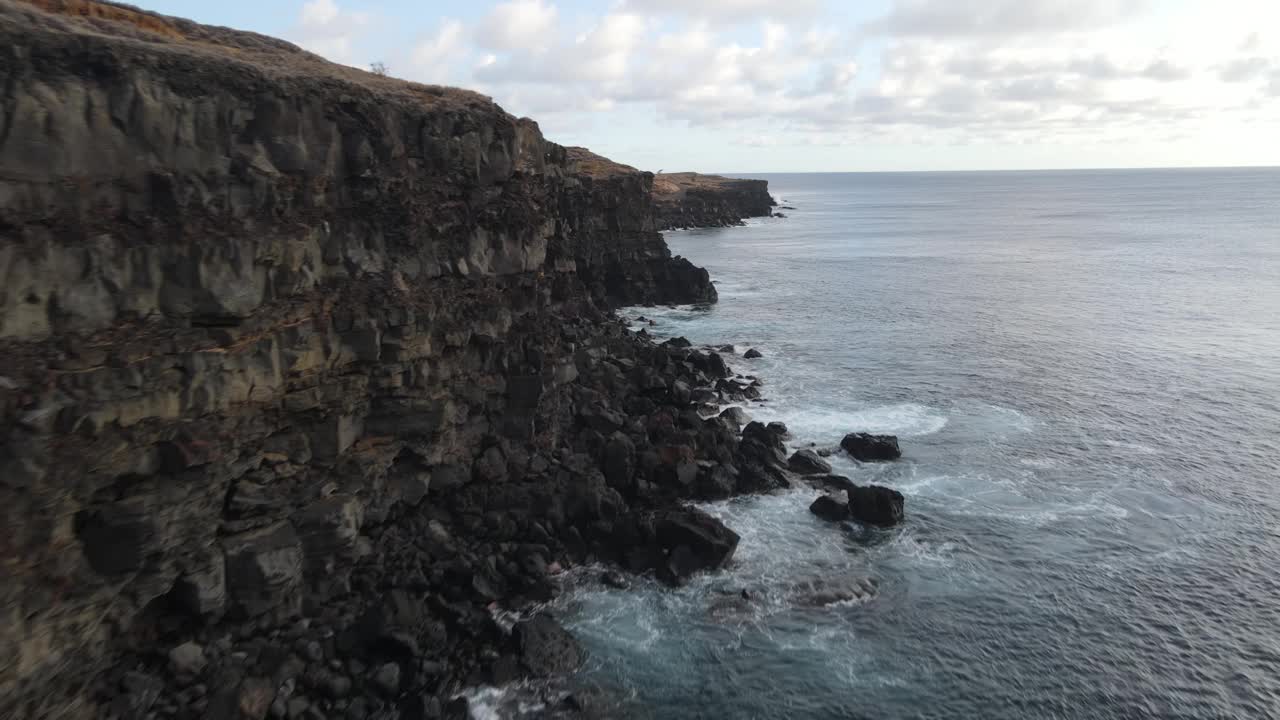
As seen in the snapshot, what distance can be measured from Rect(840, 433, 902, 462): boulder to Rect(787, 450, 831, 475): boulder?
9.28 ft

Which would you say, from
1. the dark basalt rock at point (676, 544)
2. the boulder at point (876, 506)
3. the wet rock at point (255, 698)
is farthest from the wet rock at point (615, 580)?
the wet rock at point (255, 698)

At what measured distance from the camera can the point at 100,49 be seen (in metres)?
24.6

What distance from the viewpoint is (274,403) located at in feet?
95.1

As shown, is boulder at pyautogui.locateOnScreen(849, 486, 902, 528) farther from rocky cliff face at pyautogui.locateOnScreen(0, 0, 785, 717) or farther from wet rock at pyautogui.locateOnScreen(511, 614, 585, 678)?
wet rock at pyautogui.locateOnScreen(511, 614, 585, 678)

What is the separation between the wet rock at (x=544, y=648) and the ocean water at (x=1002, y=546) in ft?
3.02

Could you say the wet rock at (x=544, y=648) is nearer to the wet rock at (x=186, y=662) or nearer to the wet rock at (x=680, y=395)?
the wet rock at (x=186, y=662)

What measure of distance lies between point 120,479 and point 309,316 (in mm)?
8787

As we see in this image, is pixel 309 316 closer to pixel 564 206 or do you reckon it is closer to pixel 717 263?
pixel 564 206

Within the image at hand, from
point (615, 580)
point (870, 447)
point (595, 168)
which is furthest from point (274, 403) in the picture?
point (595, 168)

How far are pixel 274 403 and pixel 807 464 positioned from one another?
97.0 ft

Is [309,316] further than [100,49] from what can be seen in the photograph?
Yes

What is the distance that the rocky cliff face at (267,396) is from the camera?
2262 centimetres

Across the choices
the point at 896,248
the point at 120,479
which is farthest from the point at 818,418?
the point at 896,248

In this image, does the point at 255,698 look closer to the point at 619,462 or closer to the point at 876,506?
the point at 619,462
